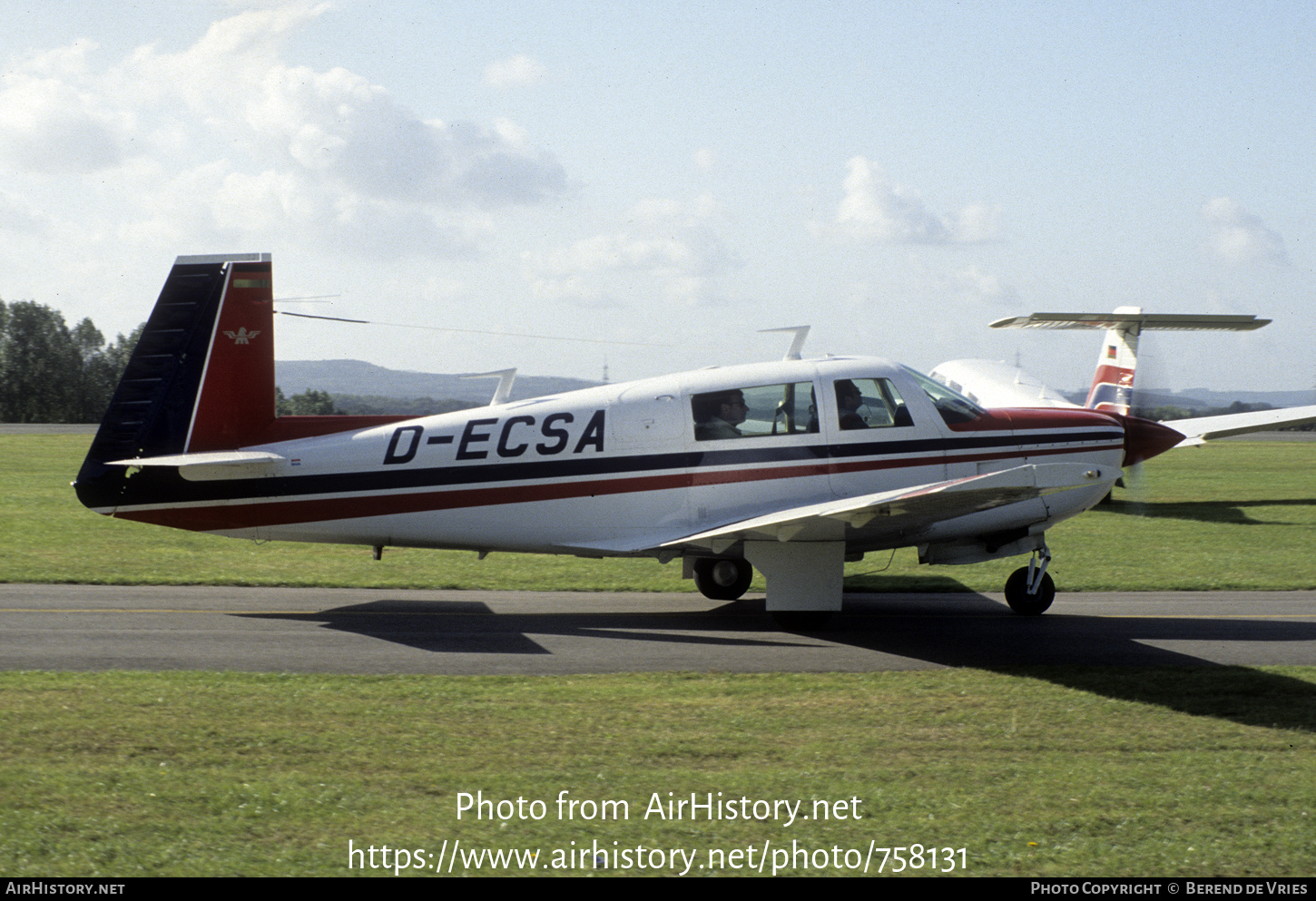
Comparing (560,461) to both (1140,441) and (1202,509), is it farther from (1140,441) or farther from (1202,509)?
(1202,509)

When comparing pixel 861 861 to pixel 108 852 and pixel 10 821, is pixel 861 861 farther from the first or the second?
pixel 10 821

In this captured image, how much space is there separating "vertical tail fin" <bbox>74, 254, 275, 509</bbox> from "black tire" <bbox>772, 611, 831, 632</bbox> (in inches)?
235

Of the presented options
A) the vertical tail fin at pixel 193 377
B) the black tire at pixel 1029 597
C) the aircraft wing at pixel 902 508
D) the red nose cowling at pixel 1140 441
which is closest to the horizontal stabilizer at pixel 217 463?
the vertical tail fin at pixel 193 377

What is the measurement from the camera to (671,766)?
269 inches

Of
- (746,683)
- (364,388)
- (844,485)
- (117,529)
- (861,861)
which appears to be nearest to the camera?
(861,861)

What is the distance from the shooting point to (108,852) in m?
5.32

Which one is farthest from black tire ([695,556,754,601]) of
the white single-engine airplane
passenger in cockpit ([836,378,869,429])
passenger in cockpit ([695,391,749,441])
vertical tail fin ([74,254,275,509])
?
vertical tail fin ([74,254,275,509])

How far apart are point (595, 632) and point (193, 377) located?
17.0 feet

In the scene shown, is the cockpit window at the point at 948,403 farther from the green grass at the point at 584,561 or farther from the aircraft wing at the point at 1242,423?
the aircraft wing at the point at 1242,423

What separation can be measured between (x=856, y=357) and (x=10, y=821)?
29.5 feet

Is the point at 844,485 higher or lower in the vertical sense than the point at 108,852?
higher

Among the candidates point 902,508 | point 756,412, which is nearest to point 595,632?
point 756,412
